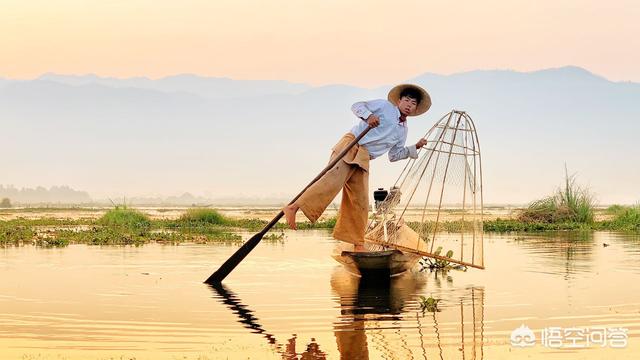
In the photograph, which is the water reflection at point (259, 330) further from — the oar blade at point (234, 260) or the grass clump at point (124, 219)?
the grass clump at point (124, 219)

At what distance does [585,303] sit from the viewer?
975 centimetres

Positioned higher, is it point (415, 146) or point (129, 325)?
point (415, 146)

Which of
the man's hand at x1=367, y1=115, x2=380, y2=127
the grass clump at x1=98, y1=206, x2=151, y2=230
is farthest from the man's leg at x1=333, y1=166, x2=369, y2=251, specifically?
the grass clump at x1=98, y1=206, x2=151, y2=230

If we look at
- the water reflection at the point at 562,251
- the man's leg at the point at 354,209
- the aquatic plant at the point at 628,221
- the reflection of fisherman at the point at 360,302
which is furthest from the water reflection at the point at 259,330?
the aquatic plant at the point at 628,221

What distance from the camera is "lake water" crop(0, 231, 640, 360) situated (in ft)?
23.7

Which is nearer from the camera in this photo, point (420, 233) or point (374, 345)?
point (374, 345)

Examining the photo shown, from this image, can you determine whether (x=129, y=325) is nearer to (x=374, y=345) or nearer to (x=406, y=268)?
(x=374, y=345)

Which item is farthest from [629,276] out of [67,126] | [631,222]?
[67,126]

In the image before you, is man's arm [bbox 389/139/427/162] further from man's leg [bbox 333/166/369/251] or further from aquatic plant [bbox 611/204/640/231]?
aquatic plant [bbox 611/204/640/231]

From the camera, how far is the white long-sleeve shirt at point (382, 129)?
35.0 ft

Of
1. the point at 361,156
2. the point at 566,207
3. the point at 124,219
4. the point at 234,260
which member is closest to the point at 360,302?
the point at 361,156

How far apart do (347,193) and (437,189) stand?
179 cm

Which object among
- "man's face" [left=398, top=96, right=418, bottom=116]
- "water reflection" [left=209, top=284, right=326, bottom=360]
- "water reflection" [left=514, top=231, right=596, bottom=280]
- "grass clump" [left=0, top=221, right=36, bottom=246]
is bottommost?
"water reflection" [left=209, top=284, right=326, bottom=360]

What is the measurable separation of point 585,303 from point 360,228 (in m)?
2.62
